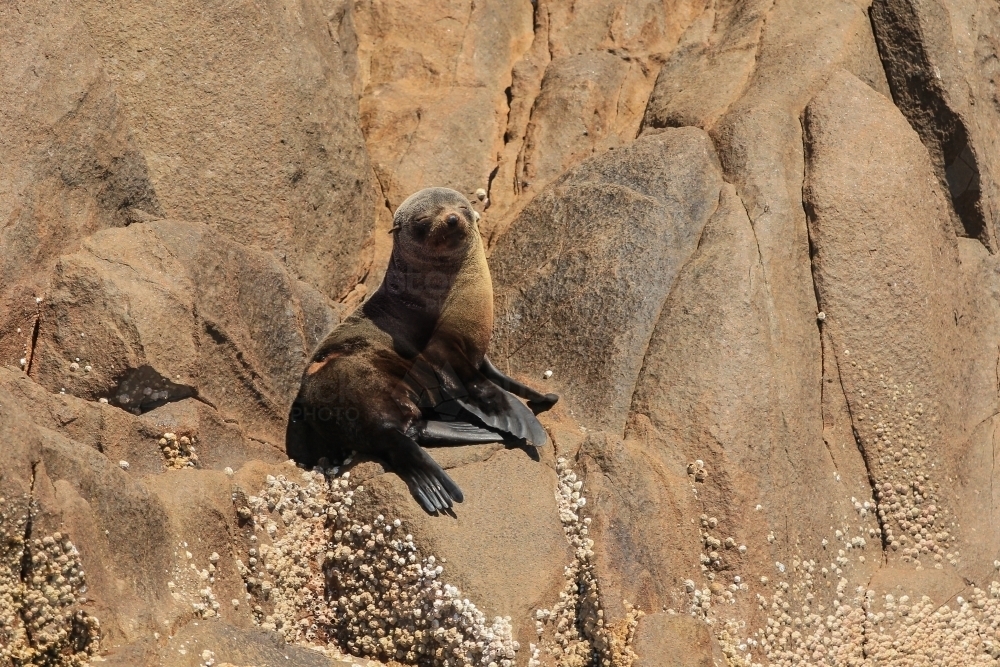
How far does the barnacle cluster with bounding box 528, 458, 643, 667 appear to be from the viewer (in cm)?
583

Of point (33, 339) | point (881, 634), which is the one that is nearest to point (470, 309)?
point (33, 339)

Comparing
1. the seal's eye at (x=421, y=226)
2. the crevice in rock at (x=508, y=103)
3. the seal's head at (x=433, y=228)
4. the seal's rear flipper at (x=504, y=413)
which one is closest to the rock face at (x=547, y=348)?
the seal's rear flipper at (x=504, y=413)

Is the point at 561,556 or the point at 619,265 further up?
the point at 619,265

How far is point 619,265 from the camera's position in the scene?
7.36m

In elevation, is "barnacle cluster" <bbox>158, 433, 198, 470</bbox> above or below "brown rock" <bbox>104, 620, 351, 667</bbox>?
below

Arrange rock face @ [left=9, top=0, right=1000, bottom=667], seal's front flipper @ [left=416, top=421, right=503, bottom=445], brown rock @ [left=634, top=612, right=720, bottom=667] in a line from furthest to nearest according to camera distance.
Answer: seal's front flipper @ [left=416, top=421, right=503, bottom=445]
rock face @ [left=9, top=0, right=1000, bottom=667]
brown rock @ [left=634, top=612, right=720, bottom=667]

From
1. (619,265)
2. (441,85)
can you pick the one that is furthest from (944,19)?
(441,85)

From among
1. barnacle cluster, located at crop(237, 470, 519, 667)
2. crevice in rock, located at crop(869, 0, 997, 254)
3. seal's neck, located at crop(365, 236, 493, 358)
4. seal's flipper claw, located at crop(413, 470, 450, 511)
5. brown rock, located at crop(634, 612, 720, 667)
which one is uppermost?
crevice in rock, located at crop(869, 0, 997, 254)

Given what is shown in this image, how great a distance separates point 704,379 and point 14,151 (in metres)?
3.94

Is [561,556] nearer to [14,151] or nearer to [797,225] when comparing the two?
[797,225]

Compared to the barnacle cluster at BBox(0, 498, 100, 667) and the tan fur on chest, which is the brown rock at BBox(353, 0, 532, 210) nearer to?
the tan fur on chest

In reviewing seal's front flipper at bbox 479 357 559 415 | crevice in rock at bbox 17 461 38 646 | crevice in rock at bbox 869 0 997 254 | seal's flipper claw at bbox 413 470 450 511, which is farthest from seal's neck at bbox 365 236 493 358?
crevice in rock at bbox 869 0 997 254

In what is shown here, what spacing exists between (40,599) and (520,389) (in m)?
3.03

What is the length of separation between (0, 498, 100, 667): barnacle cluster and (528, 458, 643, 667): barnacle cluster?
2.08m
